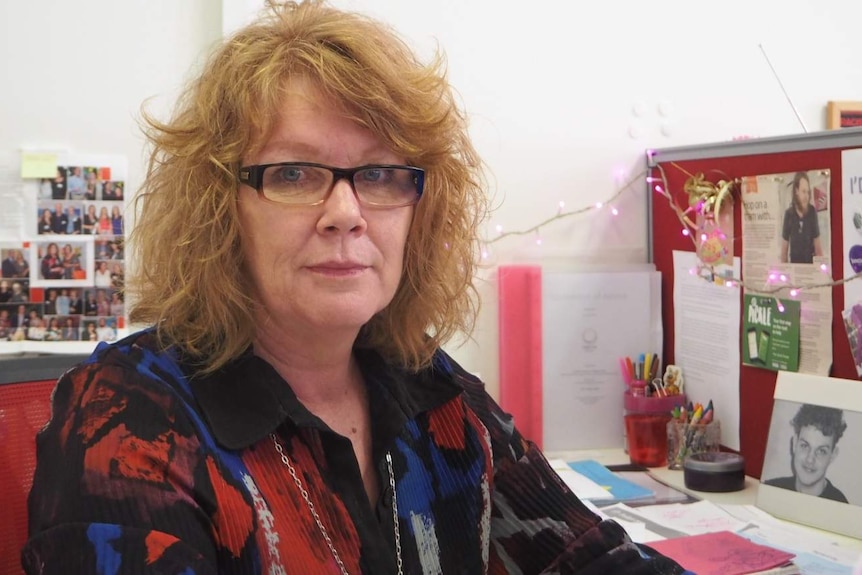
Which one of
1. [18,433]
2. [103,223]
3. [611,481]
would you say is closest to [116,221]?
[103,223]

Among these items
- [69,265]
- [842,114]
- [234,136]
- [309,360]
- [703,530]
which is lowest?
[703,530]

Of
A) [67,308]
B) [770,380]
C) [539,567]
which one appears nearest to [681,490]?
[770,380]

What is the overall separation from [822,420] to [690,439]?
0.31 m

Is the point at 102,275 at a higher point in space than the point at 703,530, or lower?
higher

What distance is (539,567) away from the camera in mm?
1081

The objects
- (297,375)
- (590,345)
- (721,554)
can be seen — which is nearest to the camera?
(297,375)

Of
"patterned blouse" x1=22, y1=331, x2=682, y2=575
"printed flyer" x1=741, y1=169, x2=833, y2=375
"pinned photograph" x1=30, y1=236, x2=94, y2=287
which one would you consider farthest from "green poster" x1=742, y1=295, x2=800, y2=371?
"pinned photograph" x1=30, y1=236, x2=94, y2=287

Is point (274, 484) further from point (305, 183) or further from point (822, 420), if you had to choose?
point (822, 420)

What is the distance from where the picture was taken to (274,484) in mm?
888

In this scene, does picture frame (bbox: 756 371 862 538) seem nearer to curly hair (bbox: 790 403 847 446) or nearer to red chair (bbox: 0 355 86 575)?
curly hair (bbox: 790 403 847 446)

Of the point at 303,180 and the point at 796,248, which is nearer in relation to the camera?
the point at 303,180

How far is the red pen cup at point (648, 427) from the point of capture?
1.69 m

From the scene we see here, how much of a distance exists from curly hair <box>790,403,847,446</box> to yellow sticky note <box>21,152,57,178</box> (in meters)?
1.45

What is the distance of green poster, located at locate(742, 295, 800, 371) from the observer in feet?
4.92
